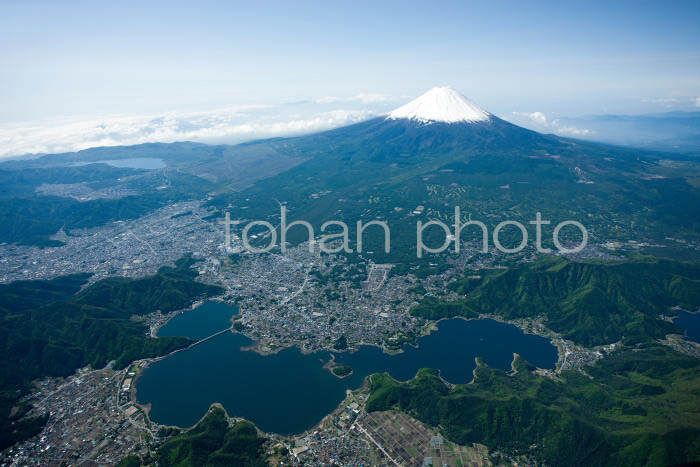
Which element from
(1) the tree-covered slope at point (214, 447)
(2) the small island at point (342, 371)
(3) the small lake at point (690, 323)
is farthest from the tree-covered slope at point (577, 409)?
(1) the tree-covered slope at point (214, 447)

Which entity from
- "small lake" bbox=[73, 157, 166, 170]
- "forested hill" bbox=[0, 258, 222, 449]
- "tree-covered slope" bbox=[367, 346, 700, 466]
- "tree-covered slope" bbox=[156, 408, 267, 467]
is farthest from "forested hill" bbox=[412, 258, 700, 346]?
"small lake" bbox=[73, 157, 166, 170]

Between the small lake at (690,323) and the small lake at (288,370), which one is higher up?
the small lake at (690,323)

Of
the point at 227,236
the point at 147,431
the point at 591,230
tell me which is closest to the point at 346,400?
the point at 147,431

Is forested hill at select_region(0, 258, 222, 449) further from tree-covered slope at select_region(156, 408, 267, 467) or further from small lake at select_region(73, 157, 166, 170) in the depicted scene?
small lake at select_region(73, 157, 166, 170)

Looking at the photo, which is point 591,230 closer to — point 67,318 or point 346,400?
point 346,400

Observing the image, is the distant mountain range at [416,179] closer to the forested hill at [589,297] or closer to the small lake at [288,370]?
the forested hill at [589,297]
